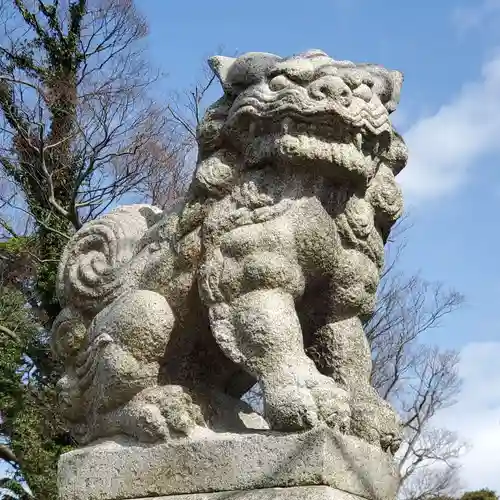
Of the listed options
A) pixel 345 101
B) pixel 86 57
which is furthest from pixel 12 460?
pixel 345 101

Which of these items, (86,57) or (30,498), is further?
(86,57)

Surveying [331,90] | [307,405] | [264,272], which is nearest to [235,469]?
[307,405]

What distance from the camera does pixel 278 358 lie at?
233cm

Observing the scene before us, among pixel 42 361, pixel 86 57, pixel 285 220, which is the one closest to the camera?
pixel 285 220

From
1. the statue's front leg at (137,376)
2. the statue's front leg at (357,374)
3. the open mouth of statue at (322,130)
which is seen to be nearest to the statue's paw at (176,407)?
the statue's front leg at (137,376)

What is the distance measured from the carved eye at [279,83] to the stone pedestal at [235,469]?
3.59 ft

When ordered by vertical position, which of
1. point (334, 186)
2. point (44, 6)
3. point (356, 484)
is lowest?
point (356, 484)

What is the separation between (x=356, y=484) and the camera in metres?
2.31

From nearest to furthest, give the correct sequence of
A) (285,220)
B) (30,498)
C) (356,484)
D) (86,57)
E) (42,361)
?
(356,484), (285,220), (30,498), (42,361), (86,57)

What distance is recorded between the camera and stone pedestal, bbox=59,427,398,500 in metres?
2.19

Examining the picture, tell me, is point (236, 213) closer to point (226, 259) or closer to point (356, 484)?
point (226, 259)

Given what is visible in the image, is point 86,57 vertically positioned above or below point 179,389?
above

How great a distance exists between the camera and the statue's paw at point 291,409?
7.24 feet

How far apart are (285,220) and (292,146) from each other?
0.24 m
